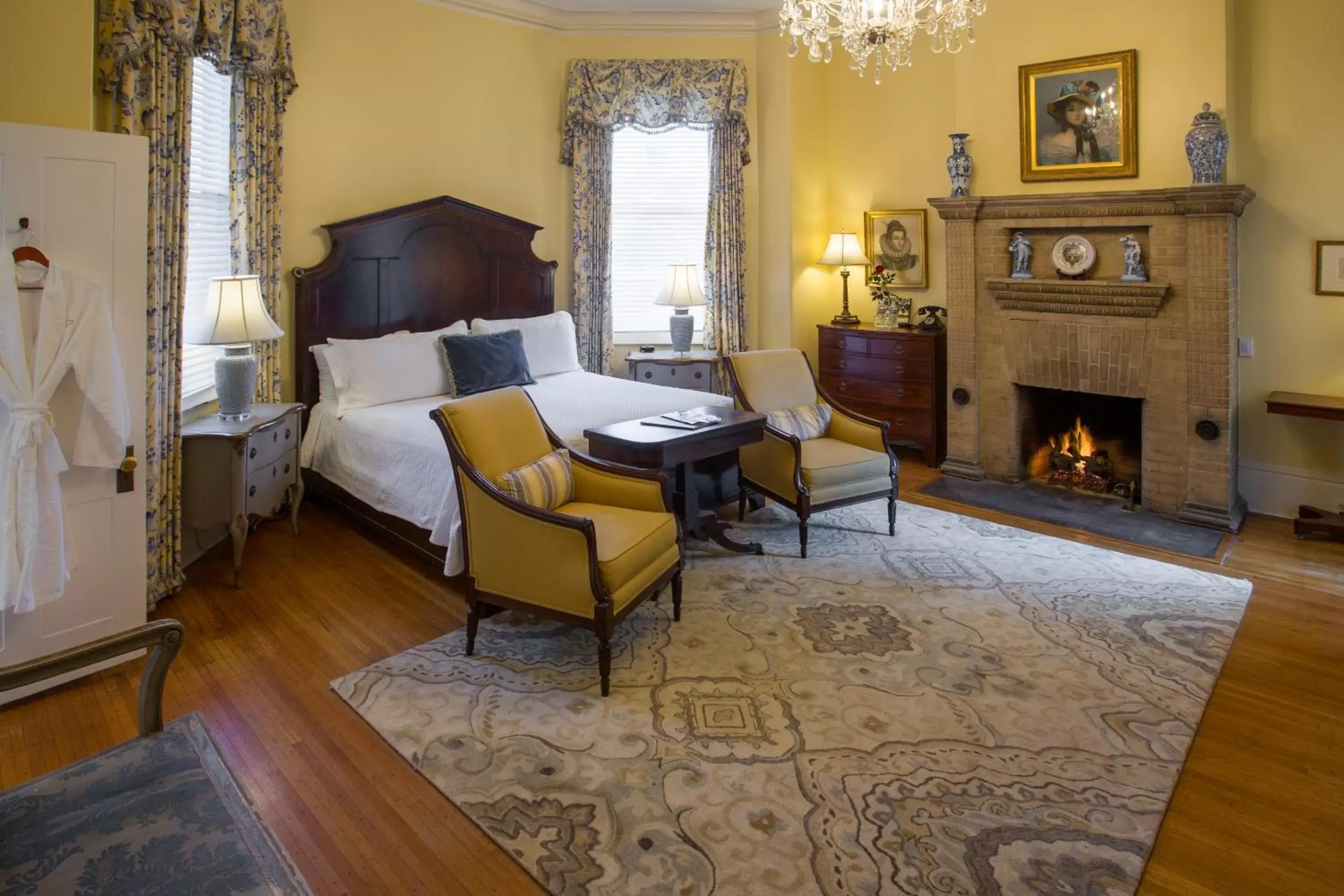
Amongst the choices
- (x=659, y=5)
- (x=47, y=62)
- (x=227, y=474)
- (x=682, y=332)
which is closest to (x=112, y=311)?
(x=47, y=62)

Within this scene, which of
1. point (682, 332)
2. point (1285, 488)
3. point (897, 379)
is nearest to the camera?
point (1285, 488)

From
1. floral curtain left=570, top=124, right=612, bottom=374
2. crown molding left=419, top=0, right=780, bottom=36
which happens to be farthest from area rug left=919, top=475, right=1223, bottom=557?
crown molding left=419, top=0, right=780, bottom=36

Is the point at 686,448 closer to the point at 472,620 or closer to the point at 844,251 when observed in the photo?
the point at 472,620

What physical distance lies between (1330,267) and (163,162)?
19.7 ft

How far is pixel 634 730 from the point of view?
2830 millimetres

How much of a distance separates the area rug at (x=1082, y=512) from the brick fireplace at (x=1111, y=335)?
14 cm

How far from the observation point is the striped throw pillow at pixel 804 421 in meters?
4.88

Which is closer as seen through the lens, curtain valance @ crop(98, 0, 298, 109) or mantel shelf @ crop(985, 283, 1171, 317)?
curtain valance @ crop(98, 0, 298, 109)

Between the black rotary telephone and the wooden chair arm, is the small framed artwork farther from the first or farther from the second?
the wooden chair arm

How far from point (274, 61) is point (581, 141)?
2376 millimetres

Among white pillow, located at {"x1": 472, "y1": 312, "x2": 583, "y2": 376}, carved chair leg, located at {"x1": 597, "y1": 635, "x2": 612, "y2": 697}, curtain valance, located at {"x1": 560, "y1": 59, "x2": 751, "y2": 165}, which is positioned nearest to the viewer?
carved chair leg, located at {"x1": 597, "y1": 635, "x2": 612, "y2": 697}

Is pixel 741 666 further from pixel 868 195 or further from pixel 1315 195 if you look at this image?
pixel 868 195

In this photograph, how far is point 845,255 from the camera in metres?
6.70

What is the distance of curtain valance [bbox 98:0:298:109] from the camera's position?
3.46m
